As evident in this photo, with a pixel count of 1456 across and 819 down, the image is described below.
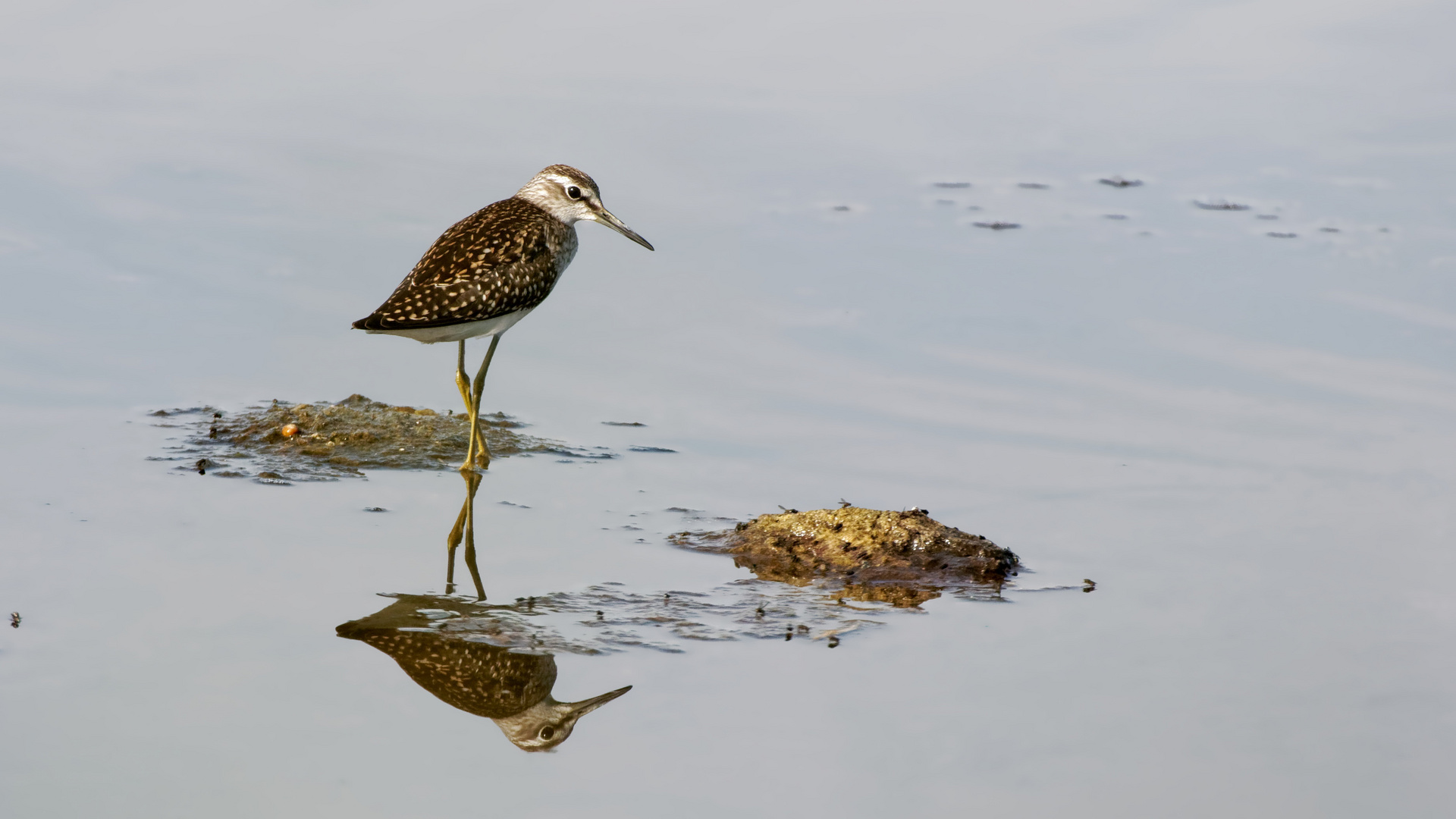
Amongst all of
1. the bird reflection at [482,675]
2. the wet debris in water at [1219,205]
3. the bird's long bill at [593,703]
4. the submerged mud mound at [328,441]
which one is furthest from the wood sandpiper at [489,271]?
the wet debris in water at [1219,205]

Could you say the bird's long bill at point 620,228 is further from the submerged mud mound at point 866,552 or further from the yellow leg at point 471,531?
the submerged mud mound at point 866,552

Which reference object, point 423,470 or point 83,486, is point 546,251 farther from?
point 83,486

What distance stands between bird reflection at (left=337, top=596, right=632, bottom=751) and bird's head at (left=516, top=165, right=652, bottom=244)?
152 inches

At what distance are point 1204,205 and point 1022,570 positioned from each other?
6.20 meters

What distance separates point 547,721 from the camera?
5.14 m

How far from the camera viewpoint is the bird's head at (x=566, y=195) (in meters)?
9.31

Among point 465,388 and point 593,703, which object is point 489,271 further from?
point 593,703

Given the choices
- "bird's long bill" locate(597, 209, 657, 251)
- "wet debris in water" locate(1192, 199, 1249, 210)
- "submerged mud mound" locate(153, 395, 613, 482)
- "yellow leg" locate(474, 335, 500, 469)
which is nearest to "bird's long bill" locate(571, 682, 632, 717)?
"submerged mud mound" locate(153, 395, 613, 482)

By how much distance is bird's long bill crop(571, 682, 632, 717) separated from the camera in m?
5.25

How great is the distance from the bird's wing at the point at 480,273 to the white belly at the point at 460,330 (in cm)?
4

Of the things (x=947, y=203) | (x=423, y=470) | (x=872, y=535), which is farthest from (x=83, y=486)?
(x=947, y=203)

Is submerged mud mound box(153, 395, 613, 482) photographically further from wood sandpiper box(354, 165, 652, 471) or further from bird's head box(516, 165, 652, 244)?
bird's head box(516, 165, 652, 244)

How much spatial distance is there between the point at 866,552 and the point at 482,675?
6.69 ft

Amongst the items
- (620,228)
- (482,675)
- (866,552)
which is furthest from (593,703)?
(620,228)
